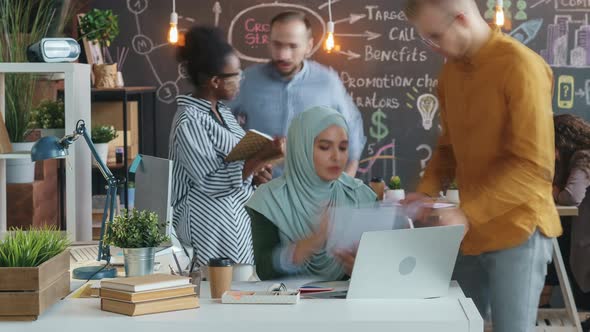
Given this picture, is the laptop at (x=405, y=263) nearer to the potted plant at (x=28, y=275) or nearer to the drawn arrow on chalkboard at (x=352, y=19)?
the potted plant at (x=28, y=275)

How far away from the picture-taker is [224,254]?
4.05 meters

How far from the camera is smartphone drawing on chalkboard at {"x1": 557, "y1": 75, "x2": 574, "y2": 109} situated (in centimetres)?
744

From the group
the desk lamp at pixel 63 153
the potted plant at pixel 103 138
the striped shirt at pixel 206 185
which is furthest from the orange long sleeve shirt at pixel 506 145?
the potted plant at pixel 103 138

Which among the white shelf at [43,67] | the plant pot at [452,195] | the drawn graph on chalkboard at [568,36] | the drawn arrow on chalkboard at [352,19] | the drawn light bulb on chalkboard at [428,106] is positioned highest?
the drawn arrow on chalkboard at [352,19]

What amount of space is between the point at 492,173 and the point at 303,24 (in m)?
2.63

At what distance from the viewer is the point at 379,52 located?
7.49 meters

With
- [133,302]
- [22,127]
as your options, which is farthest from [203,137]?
[133,302]

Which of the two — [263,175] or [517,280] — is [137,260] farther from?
[263,175]

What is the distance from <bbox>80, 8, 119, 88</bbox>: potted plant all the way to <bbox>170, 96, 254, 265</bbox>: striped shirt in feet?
8.09

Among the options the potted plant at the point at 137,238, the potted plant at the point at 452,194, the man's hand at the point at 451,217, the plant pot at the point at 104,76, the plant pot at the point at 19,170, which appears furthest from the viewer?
the plant pot at the point at 104,76

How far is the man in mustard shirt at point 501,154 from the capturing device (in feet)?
9.14

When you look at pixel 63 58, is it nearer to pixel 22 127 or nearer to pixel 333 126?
pixel 22 127

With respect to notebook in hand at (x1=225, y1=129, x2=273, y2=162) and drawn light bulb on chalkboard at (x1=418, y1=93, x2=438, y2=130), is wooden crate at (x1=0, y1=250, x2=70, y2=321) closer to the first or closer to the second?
notebook in hand at (x1=225, y1=129, x2=273, y2=162)

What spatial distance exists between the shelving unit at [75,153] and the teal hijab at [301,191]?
3.67ft
